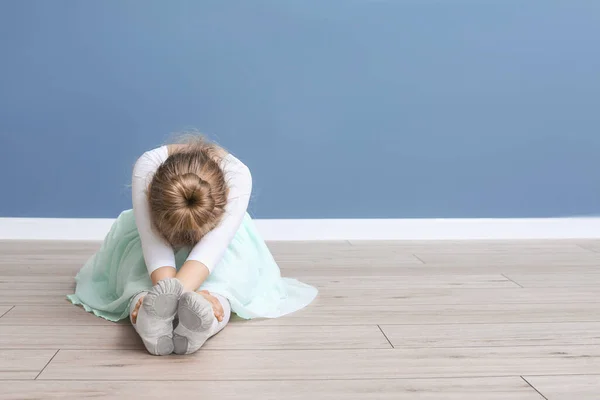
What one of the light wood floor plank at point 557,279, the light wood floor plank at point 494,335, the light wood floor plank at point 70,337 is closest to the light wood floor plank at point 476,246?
the light wood floor plank at point 557,279

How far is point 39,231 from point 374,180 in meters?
1.23

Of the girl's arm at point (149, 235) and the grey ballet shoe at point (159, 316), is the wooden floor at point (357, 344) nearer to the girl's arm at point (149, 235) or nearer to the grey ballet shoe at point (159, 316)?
the grey ballet shoe at point (159, 316)

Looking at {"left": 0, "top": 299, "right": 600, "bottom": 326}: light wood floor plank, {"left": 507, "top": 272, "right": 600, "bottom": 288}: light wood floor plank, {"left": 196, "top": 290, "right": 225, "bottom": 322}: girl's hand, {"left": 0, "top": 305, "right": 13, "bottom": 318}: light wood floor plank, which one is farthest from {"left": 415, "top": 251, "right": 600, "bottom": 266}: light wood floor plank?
{"left": 0, "top": 305, "right": 13, "bottom": 318}: light wood floor plank

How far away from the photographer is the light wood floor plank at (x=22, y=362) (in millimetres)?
1010

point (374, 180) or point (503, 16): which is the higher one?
point (503, 16)

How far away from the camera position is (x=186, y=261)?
1.28m

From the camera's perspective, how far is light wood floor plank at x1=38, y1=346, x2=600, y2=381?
1.02 metres

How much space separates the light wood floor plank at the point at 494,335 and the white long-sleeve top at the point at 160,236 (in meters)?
0.37

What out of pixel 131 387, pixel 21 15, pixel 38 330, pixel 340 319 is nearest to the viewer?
pixel 131 387

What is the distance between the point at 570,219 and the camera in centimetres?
246

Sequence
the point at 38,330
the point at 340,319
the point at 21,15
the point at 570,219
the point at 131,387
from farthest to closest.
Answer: the point at 570,219
the point at 21,15
the point at 340,319
the point at 38,330
the point at 131,387

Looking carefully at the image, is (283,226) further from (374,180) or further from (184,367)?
(184,367)

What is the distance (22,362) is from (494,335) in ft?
2.76

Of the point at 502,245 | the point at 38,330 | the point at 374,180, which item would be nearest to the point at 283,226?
the point at 374,180
